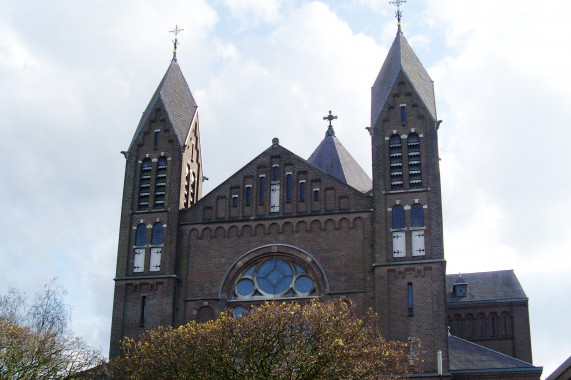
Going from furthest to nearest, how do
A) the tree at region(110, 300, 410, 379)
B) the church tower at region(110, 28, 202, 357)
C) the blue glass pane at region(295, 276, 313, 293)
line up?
the church tower at region(110, 28, 202, 357) → the blue glass pane at region(295, 276, 313, 293) → the tree at region(110, 300, 410, 379)

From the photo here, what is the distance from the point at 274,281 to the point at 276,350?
435 inches

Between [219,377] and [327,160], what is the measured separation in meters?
23.7

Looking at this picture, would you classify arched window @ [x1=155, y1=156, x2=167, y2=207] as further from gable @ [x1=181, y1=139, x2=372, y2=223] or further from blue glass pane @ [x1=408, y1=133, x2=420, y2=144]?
blue glass pane @ [x1=408, y1=133, x2=420, y2=144]

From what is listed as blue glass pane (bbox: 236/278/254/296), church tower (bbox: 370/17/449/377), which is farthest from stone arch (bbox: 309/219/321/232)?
blue glass pane (bbox: 236/278/254/296)

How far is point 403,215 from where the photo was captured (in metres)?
41.4

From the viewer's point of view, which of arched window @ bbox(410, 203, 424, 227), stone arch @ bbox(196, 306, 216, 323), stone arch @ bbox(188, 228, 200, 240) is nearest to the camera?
arched window @ bbox(410, 203, 424, 227)

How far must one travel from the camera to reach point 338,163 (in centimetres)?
5225

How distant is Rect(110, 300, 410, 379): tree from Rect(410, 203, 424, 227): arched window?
886 cm

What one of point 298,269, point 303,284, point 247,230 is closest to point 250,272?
point 247,230

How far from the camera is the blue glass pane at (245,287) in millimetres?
42094

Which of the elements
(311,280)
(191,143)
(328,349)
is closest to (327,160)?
(191,143)

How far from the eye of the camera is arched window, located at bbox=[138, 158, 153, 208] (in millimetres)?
45250

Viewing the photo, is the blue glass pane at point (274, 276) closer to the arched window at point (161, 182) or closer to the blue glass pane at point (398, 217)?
the blue glass pane at point (398, 217)

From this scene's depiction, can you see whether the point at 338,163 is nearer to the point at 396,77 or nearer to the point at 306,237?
the point at 396,77
